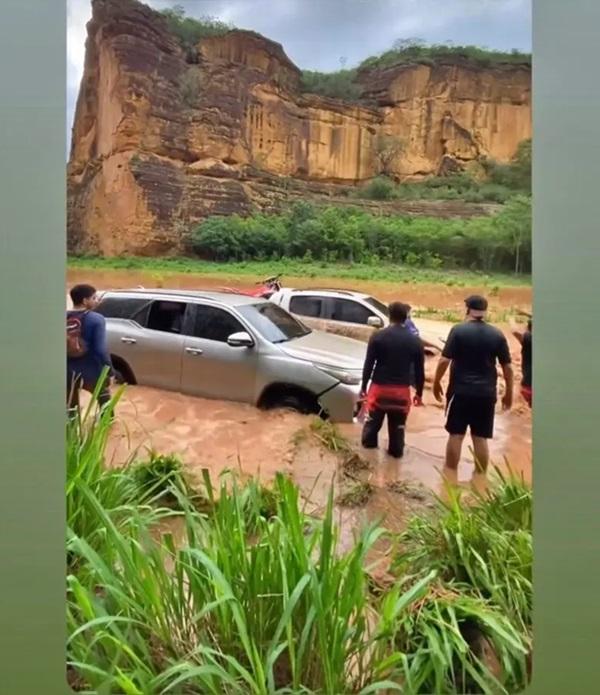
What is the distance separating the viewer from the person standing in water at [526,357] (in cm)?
156

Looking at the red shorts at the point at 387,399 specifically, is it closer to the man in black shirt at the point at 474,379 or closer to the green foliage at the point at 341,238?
the man in black shirt at the point at 474,379

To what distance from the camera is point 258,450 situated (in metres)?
1.61

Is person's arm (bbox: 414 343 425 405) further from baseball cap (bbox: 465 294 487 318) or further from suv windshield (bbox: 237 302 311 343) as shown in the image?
suv windshield (bbox: 237 302 311 343)

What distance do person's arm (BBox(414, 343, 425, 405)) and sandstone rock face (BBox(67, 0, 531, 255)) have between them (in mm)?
404

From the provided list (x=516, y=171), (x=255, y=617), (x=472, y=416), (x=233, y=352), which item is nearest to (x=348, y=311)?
(x=233, y=352)

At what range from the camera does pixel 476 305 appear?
1.61m

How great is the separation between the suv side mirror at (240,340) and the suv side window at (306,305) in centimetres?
15

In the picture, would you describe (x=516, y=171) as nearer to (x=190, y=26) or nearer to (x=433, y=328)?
(x=433, y=328)

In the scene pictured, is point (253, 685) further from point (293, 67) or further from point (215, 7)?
point (215, 7)

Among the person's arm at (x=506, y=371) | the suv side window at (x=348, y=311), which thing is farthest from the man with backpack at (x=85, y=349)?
the person's arm at (x=506, y=371)

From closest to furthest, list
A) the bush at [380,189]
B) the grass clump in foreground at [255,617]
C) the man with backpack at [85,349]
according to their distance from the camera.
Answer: the grass clump in foreground at [255,617] → the man with backpack at [85,349] → the bush at [380,189]

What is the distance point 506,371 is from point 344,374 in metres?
0.45

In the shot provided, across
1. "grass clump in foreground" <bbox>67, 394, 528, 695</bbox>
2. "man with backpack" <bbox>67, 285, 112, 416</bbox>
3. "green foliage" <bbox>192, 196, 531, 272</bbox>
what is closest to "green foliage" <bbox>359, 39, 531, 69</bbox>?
"green foliage" <bbox>192, 196, 531, 272</bbox>
